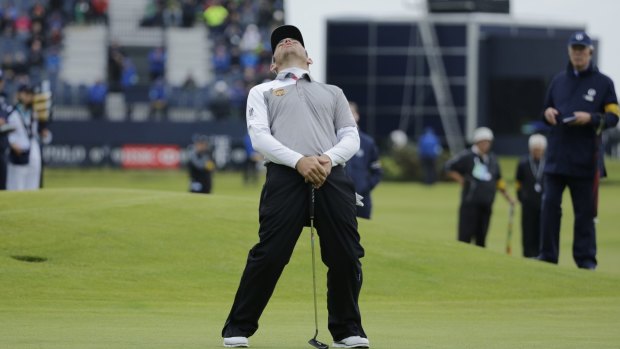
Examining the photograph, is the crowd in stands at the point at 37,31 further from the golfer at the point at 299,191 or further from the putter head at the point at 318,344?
the putter head at the point at 318,344

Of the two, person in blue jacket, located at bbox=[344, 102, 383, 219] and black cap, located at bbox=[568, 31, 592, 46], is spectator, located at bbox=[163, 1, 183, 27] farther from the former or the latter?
black cap, located at bbox=[568, 31, 592, 46]

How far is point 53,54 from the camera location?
2263 inches

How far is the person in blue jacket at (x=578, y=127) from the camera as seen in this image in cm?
1595

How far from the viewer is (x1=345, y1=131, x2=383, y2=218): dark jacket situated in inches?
791

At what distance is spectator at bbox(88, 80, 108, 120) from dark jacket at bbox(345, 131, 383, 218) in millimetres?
33467

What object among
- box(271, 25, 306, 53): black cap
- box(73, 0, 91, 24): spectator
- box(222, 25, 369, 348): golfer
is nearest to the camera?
box(222, 25, 369, 348): golfer

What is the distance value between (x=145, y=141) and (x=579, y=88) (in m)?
37.6

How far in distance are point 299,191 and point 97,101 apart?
43826mm

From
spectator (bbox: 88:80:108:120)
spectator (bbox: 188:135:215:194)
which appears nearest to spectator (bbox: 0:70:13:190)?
spectator (bbox: 188:135:215:194)

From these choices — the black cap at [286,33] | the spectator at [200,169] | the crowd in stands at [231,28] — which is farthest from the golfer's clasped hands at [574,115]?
the crowd in stands at [231,28]

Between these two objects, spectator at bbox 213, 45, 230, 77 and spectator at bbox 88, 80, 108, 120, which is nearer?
spectator at bbox 88, 80, 108, 120

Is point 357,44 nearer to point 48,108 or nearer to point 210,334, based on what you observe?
point 48,108

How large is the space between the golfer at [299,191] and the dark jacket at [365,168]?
389 inches

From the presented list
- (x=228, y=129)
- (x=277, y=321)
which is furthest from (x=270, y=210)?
(x=228, y=129)
